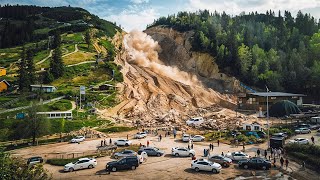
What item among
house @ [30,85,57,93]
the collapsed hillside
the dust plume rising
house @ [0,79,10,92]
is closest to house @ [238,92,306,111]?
the collapsed hillside

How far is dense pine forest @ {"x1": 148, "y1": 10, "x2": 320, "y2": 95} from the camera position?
384 feet

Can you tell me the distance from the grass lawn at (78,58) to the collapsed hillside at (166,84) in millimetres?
11015

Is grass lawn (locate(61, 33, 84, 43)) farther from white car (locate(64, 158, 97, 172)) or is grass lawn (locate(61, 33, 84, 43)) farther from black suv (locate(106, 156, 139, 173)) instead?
black suv (locate(106, 156, 139, 173))

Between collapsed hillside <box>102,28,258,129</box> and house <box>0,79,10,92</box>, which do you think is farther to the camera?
house <box>0,79,10,92</box>

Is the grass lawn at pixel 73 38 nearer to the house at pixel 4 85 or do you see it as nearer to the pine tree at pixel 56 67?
the pine tree at pixel 56 67

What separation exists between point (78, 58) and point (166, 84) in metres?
35.8

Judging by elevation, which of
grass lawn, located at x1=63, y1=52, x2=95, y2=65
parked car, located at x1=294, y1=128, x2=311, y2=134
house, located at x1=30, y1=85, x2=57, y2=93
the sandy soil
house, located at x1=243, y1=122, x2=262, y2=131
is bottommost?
the sandy soil

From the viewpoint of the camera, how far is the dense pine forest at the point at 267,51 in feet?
384

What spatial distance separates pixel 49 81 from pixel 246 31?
99.6 metres

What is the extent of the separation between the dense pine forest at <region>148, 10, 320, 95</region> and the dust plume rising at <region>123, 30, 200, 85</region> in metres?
17.7

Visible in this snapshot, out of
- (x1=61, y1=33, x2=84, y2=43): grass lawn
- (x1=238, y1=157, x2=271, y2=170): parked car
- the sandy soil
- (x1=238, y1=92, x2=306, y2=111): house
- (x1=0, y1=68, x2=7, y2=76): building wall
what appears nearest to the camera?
the sandy soil

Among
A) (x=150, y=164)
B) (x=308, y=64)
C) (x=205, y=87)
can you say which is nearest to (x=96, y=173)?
(x=150, y=164)

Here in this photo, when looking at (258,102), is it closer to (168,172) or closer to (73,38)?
(168,172)

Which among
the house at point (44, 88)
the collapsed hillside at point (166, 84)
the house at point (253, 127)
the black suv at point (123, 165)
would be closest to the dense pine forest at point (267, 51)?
the collapsed hillside at point (166, 84)
